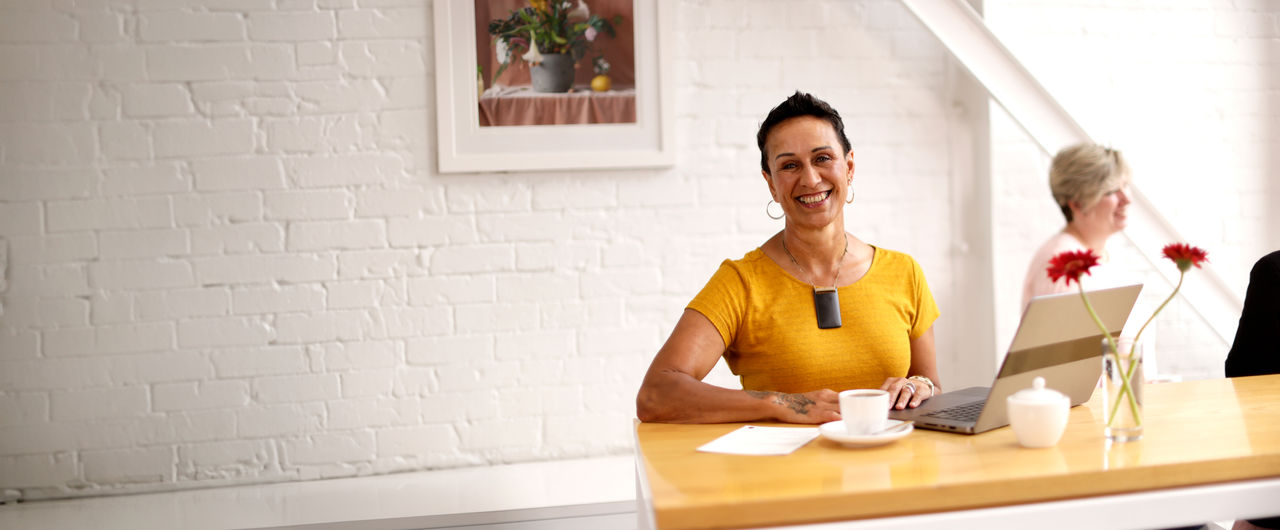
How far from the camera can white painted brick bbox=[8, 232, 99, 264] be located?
269cm

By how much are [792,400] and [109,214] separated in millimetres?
2188

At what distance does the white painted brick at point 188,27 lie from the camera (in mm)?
2727

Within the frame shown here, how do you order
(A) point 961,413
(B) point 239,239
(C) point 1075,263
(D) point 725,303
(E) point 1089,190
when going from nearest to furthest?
(C) point 1075,263 < (A) point 961,413 < (D) point 725,303 < (E) point 1089,190 < (B) point 239,239

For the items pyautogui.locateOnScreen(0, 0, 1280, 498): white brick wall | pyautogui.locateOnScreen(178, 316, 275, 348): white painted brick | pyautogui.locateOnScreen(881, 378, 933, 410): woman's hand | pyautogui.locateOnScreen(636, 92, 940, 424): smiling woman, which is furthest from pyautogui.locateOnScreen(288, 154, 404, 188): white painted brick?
pyautogui.locateOnScreen(881, 378, 933, 410): woman's hand

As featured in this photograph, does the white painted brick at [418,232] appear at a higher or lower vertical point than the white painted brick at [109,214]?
lower

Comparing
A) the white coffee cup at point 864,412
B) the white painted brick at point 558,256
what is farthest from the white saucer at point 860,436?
the white painted brick at point 558,256

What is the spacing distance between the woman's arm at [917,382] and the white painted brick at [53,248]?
2304 millimetres

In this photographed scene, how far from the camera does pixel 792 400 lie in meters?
1.57

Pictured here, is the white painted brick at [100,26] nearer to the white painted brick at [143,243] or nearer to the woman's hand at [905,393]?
the white painted brick at [143,243]

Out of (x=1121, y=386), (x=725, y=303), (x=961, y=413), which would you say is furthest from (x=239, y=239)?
(x=1121, y=386)

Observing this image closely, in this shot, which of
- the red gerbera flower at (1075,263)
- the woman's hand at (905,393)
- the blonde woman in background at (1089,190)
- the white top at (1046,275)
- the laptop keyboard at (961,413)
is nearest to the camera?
the red gerbera flower at (1075,263)

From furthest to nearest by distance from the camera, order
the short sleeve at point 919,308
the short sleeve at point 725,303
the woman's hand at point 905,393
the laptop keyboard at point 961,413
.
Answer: the short sleeve at point 919,308 < the short sleeve at point 725,303 < the woman's hand at point 905,393 < the laptop keyboard at point 961,413

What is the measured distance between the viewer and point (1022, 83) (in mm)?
2869

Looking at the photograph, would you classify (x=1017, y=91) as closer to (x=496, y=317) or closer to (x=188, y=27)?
(x=496, y=317)
